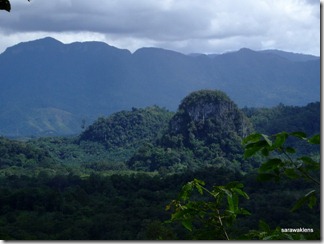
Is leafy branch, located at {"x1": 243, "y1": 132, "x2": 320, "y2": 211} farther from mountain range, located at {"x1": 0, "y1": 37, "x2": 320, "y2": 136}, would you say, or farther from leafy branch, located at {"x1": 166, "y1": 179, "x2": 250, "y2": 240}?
mountain range, located at {"x1": 0, "y1": 37, "x2": 320, "y2": 136}

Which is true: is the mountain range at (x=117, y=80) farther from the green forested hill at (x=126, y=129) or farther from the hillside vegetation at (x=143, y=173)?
the hillside vegetation at (x=143, y=173)

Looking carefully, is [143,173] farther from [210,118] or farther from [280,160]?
[280,160]

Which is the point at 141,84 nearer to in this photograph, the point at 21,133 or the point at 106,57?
the point at 106,57

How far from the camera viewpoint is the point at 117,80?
102 metres

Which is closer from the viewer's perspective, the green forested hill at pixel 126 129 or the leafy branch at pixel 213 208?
the leafy branch at pixel 213 208

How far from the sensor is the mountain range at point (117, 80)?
80.8 metres

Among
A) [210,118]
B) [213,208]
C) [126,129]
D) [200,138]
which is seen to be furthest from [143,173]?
[213,208]

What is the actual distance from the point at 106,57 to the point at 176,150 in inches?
2832

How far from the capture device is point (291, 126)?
31188 millimetres

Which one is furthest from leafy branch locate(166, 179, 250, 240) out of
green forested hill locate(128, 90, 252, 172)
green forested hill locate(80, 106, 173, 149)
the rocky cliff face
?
green forested hill locate(80, 106, 173, 149)

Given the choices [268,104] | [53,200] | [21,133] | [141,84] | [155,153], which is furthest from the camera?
[141,84]

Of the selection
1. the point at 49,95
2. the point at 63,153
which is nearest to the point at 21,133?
the point at 49,95

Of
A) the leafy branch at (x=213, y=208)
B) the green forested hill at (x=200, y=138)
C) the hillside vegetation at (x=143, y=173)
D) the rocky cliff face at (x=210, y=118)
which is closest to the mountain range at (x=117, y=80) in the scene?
the hillside vegetation at (x=143, y=173)

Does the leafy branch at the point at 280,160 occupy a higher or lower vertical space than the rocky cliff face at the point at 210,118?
higher
